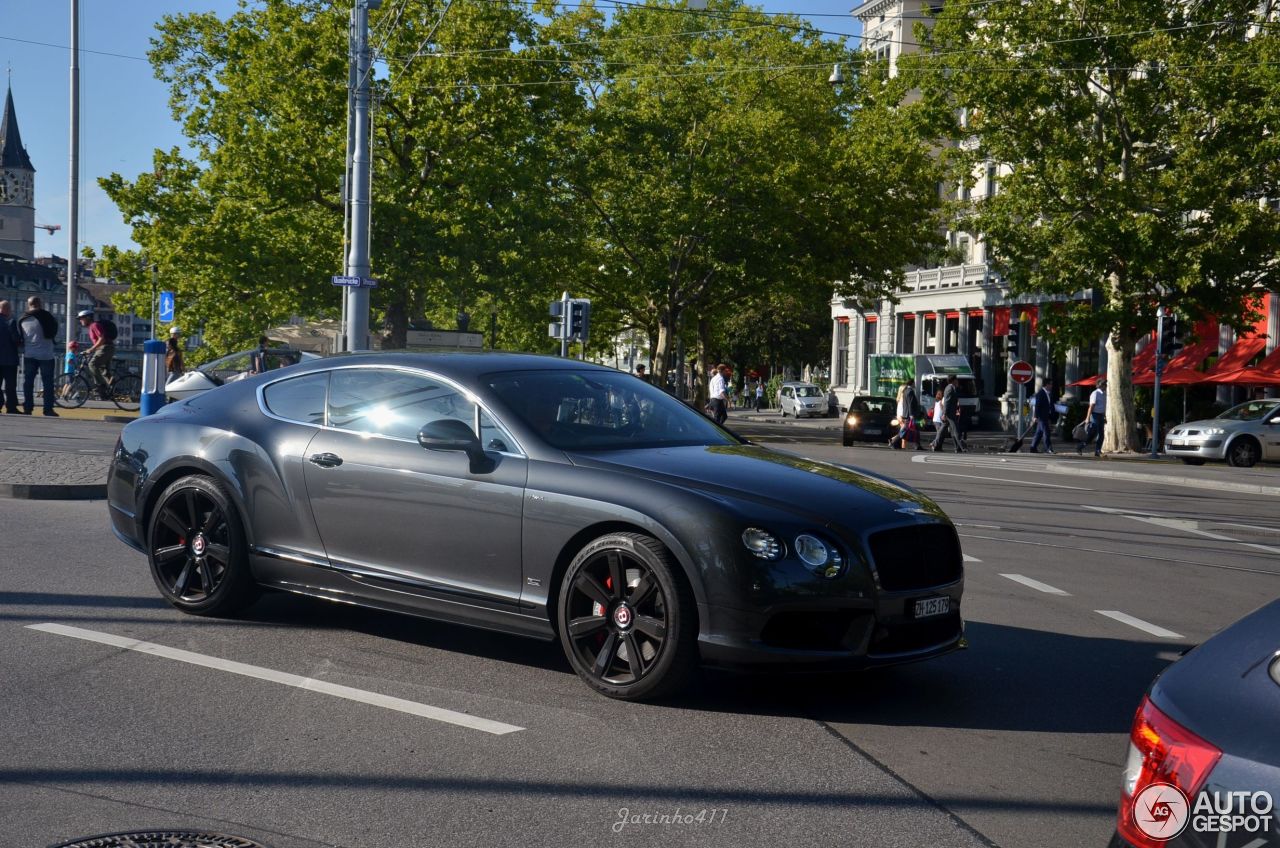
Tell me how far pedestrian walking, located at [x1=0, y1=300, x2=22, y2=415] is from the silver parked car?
2209 cm

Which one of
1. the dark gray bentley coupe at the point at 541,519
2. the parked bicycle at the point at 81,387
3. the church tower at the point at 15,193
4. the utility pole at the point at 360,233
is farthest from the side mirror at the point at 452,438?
the church tower at the point at 15,193

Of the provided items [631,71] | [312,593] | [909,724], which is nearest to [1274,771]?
[909,724]

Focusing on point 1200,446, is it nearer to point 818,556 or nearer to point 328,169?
point 328,169

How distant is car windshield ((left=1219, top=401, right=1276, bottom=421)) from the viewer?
2935cm

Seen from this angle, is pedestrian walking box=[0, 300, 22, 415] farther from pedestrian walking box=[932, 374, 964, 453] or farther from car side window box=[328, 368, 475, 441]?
pedestrian walking box=[932, 374, 964, 453]

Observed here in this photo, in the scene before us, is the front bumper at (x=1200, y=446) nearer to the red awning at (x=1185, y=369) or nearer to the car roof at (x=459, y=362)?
the red awning at (x=1185, y=369)

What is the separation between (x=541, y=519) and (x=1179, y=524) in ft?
36.8

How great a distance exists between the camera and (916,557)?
5.98 m

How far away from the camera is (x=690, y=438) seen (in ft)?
22.7

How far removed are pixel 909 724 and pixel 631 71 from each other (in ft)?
127

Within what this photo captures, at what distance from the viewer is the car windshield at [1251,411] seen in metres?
29.3

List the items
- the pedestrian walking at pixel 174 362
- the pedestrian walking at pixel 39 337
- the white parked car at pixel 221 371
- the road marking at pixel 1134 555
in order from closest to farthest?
1. the road marking at pixel 1134 555
2. the pedestrian walking at pixel 39 337
3. the white parked car at pixel 221 371
4. the pedestrian walking at pixel 174 362

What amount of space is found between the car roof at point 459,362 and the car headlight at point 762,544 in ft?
5.97

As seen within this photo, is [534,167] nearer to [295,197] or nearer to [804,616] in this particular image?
[295,197]
